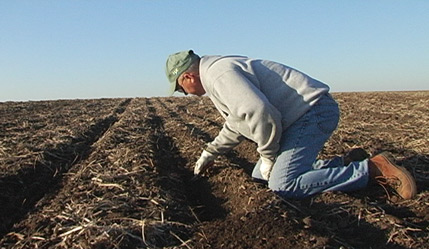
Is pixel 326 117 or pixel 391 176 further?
pixel 326 117

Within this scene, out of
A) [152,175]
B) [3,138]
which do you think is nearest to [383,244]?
[152,175]

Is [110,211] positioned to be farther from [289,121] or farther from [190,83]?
[289,121]

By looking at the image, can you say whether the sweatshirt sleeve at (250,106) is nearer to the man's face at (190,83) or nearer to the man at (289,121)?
the man at (289,121)

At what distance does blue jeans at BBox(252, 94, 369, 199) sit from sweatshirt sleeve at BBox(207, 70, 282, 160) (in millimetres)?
184

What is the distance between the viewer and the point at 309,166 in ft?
12.4

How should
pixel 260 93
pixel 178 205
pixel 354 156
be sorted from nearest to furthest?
pixel 260 93 → pixel 178 205 → pixel 354 156

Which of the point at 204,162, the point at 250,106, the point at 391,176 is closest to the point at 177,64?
the point at 250,106

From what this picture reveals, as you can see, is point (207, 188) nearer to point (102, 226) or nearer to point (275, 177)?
point (275, 177)

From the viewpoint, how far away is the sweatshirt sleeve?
11.2 feet

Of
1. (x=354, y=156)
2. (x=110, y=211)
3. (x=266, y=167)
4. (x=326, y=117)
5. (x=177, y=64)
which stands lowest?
(x=354, y=156)

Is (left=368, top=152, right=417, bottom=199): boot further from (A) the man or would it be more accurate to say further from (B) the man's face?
(B) the man's face

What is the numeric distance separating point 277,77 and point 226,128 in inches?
35.4

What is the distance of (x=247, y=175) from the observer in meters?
4.55

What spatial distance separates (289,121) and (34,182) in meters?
2.82
